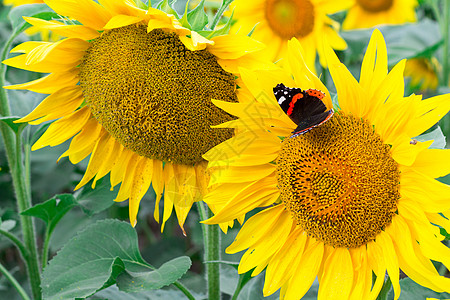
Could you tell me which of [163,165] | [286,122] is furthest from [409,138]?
→ [163,165]

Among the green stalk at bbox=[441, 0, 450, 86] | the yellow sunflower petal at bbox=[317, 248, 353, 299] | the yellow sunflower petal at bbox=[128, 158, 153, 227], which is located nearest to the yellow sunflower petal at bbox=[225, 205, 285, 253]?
the yellow sunflower petal at bbox=[317, 248, 353, 299]

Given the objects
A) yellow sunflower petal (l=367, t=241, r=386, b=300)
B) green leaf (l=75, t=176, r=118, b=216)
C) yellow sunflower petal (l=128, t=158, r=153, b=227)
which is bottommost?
green leaf (l=75, t=176, r=118, b=216)

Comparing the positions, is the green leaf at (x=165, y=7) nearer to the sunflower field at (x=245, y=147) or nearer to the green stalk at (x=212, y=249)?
the sunflower field at (x=245, y=147)

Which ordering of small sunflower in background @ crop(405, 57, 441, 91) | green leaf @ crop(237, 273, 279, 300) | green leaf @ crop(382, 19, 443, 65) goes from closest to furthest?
green leaf @ crop(237, 273, 279, 300) < green leaf @ crop(382, 19, 443, 65) < small sunflower in background @ crop(405, 57, 441, 91)

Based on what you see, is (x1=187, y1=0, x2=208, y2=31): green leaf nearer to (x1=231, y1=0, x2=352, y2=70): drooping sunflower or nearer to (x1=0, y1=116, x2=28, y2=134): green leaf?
(x1=0, y1=116, x2=28, y2=134): green leaf

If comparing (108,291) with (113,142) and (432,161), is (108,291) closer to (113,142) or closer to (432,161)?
(113,142)

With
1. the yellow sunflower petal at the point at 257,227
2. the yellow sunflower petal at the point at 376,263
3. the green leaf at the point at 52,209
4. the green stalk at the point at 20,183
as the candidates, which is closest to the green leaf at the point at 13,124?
the green stalk at the point at 20,183

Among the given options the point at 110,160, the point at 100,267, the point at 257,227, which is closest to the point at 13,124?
the point at 110,160

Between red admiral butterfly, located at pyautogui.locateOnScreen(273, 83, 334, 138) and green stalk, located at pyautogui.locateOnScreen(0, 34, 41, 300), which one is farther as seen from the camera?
green stalk, located at pyautogui.locateOnScreen(0, 34, 41, 300)
